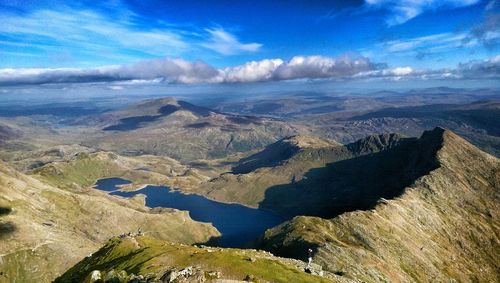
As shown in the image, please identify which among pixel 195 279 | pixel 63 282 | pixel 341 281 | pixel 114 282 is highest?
pixel 195 279

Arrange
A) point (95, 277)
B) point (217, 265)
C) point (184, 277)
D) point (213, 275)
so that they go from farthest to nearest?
point (95, 277)
point (217, 265)
point (213, 275)
point (184, 277)

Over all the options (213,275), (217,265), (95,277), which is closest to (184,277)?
(213,275)

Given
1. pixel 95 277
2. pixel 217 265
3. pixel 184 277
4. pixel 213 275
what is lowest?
pixel 95 277

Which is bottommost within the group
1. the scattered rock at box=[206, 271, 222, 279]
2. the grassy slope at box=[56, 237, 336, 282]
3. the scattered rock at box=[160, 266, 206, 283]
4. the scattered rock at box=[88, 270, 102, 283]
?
the scattered rock at box=[88, 270, 102, 283]

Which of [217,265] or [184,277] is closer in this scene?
[184,277]

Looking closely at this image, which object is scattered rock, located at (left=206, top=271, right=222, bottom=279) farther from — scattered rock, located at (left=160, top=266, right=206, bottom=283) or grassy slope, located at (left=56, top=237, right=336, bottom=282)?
grassy slope, located at (left=56, top=237, right=336, bottom=282)

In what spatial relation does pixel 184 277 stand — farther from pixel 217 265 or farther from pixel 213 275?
pixel 217 265

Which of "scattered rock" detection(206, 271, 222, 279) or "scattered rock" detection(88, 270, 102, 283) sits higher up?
"scattered rock" detection(206, 271, 222, 279)

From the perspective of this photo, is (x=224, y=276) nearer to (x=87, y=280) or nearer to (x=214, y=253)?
(x=214, y=253)

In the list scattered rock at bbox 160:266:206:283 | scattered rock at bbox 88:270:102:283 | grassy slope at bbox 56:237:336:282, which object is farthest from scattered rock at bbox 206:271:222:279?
scattered rock at bbox 88:270:102:283

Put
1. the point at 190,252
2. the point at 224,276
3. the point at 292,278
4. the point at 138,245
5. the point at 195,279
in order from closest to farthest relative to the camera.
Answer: the point at 195,279 → the point at 224,276 → the point at 292,278 → the point at 190,252 → the point at 138,245

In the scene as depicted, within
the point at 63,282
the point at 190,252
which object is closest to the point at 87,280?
the point at 190,252
